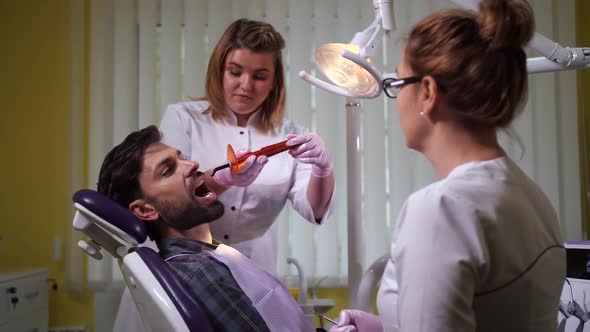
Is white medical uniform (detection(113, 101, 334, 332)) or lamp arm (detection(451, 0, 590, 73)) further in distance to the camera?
white medical uniform (detection(113, 101, 334, 332))

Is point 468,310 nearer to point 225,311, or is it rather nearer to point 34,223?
point 225,311

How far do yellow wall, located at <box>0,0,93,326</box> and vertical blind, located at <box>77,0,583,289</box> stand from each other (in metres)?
0.21

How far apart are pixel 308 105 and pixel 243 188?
125 cm

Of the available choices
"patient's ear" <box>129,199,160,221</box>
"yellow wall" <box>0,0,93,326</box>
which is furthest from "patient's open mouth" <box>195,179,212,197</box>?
"yellow wall" <box>0,0,93,326</box>

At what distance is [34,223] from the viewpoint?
279cm

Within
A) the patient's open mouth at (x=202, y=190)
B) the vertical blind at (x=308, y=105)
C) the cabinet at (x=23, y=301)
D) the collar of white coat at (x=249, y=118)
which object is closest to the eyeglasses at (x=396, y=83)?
the patient's open mouth at (x=202, y=190)

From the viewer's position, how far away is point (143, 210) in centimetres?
132

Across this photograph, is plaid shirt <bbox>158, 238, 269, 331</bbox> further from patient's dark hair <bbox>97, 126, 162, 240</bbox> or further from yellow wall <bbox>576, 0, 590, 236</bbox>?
yellow wall <bbox>576, 0, 590, 236</bbox>

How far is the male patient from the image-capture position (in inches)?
46.9

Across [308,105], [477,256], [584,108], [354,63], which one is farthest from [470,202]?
[584,108]

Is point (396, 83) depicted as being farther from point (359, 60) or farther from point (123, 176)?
point (123, 176)

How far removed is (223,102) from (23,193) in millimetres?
1769

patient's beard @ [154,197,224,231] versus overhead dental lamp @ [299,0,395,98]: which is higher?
overhead dental lamp @ [299,0,395,98]

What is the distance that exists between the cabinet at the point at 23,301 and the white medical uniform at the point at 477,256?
6.87ft
